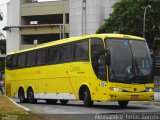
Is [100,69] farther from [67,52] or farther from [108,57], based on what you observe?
[67,52]

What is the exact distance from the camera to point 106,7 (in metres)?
82.9

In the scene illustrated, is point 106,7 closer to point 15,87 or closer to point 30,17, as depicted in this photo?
point 30,17

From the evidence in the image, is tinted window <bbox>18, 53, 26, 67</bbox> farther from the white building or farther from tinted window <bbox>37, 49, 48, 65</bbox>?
the white building

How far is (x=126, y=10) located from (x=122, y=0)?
10.4ft

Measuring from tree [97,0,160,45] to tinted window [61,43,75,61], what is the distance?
1440 inches

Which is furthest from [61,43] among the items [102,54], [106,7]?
[106,7]

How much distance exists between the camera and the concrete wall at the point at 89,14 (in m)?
82.1

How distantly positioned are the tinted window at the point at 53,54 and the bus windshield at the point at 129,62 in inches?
196

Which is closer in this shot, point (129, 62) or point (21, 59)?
point (129, 62)

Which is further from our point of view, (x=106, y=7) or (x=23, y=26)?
(x=23, y=26)

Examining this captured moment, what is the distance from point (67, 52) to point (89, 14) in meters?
56.9

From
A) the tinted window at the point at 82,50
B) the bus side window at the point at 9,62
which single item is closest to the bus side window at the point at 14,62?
the bus side window at the point at 9,62

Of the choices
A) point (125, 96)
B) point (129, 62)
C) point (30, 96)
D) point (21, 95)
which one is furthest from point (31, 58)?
point (125, 96)

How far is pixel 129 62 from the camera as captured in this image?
22734mm
